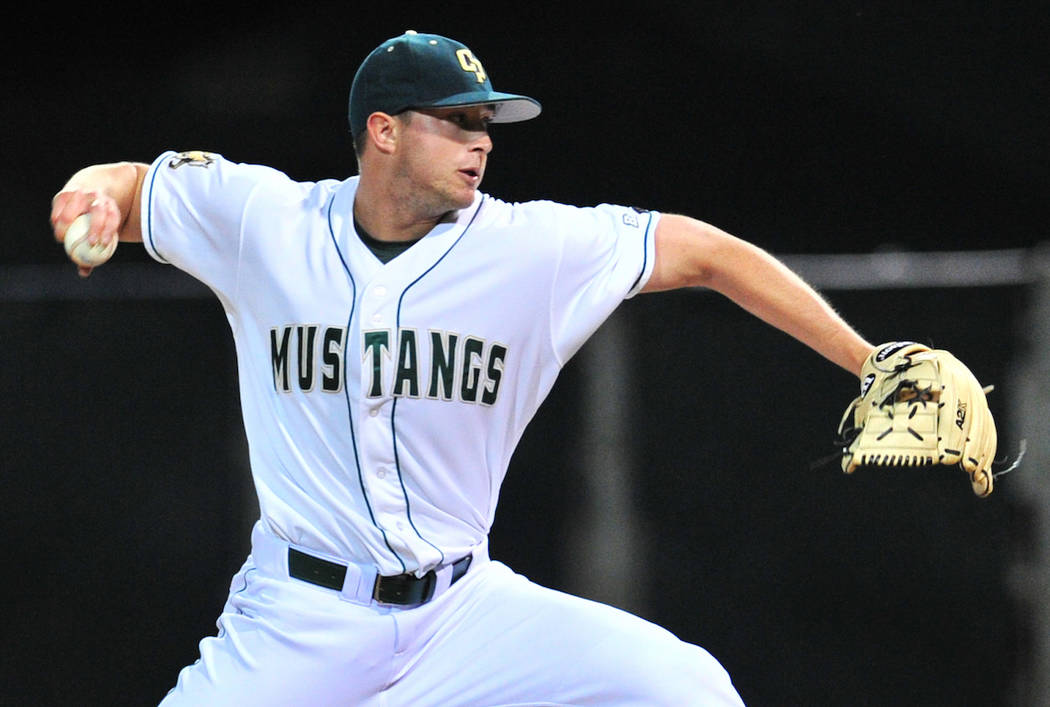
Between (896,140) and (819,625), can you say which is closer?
(819,625)

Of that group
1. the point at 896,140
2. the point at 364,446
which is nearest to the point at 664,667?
the point at 364,446

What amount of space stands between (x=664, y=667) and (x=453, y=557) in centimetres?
38

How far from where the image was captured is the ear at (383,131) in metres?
2.39

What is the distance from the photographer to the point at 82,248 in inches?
80.7

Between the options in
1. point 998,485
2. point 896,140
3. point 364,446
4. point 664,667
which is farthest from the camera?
point 896,140

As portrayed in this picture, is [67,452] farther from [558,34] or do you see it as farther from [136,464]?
[558,34]

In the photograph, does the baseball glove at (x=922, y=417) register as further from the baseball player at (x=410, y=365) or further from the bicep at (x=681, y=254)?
the bicep at (x=681, y=254)

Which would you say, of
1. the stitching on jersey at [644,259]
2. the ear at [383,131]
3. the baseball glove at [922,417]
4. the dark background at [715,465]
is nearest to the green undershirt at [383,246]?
the ear at [383,131]

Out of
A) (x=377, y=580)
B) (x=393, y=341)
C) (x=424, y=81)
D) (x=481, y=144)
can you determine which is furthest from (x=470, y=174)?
(x=377, y=580)

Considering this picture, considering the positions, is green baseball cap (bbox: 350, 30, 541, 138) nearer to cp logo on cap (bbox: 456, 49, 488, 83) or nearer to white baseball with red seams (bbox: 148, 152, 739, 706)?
cp logo on cap (bbox: 456, 49, 488, 83)

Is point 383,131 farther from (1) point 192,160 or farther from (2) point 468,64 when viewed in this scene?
(1) point 192,160

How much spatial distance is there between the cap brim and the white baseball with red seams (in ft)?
0.54

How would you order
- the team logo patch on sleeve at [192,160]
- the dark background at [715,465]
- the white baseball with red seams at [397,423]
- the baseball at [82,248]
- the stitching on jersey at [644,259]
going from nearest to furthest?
the baseball at [82,248], the white baseball with red seams at [397,423], the stitching on jersey at [644,259], the team logo patch on sleeve at [192,160], the dark background at [715,465]

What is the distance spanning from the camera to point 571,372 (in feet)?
12.5
